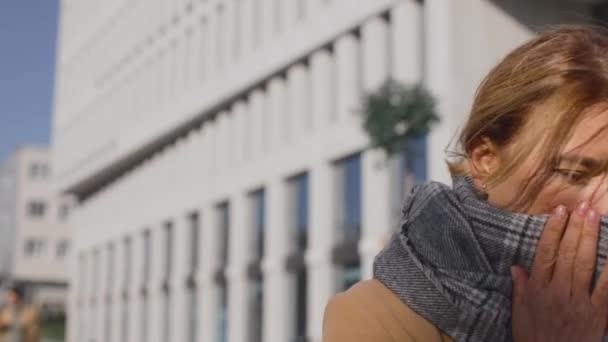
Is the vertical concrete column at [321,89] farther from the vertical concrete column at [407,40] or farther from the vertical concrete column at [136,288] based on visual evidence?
the vertical concrete column at [136,288]

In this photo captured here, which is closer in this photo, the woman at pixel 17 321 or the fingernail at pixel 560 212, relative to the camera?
the fingernail at pixel 560 212

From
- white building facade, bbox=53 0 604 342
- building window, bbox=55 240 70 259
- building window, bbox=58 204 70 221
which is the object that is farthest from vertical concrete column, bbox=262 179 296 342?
building window, bbox=58 204 70 221

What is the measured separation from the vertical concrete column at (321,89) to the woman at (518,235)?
25.3 metres

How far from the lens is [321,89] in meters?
27.7

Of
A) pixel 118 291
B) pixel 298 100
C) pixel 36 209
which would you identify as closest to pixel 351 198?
pixel 298 100

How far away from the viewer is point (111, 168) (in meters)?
46.0

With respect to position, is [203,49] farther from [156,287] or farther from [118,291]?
[118,291]

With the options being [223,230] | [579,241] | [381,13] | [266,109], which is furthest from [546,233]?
[223,230]

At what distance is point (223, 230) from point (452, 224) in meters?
32.8

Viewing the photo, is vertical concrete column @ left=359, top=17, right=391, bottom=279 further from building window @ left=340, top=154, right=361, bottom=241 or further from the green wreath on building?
the green wreath on building

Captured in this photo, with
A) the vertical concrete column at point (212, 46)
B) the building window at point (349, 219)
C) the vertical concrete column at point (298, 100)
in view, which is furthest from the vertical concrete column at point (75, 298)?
the building window at point (349, 219)

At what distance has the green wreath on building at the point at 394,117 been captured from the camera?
17891 mm

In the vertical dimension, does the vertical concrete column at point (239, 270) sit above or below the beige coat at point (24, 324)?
above

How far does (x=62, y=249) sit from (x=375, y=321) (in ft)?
264
